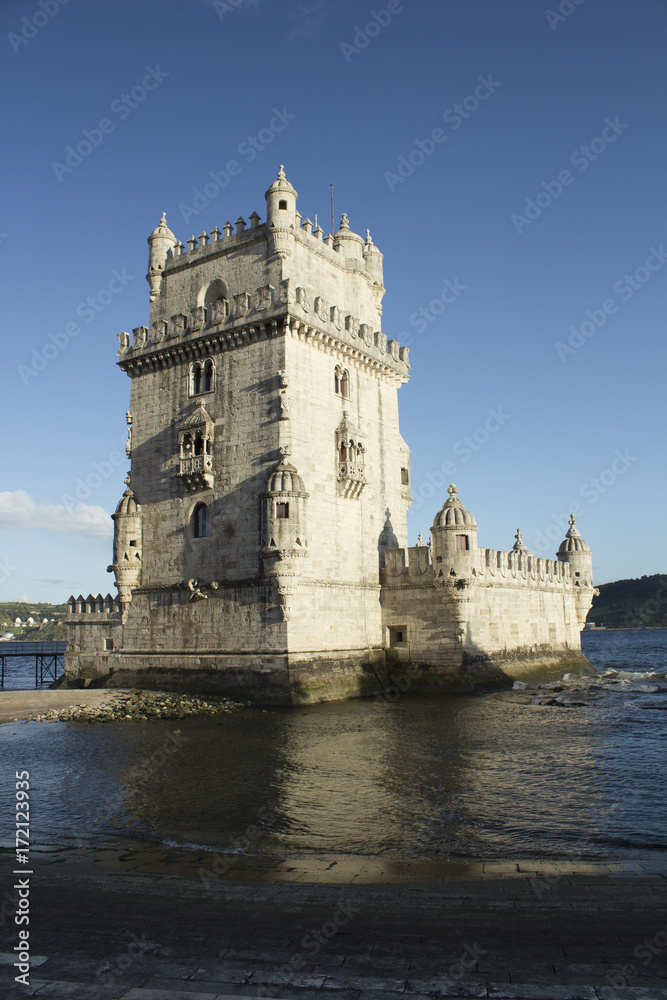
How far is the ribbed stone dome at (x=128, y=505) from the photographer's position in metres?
34.1

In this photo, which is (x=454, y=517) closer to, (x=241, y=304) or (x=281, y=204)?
(x=241, y=304)

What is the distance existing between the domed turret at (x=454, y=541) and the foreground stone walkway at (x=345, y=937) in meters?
23.2

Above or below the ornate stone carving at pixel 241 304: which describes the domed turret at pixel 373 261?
above

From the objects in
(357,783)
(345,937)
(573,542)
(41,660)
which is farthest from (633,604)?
(345,937)

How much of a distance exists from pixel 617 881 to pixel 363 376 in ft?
95.3

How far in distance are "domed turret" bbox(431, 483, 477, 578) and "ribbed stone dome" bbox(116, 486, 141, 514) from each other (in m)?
14.0

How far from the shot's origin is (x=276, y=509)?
28531mm

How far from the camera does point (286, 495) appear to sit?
2844 centimetres

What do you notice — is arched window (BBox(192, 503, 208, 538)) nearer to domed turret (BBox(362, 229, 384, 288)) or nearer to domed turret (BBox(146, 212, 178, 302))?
domed turret (BBox(146, 212, 178, 302))

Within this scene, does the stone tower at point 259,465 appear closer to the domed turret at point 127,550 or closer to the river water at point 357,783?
the domed turret at point 127,550

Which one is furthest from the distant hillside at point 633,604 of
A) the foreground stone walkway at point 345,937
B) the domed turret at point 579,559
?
the foreground stone walkway at point 345,937

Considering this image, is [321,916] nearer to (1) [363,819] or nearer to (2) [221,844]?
(2) [221,844]

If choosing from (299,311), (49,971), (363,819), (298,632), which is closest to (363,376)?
(299,311)

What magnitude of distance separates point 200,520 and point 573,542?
2829 cm
